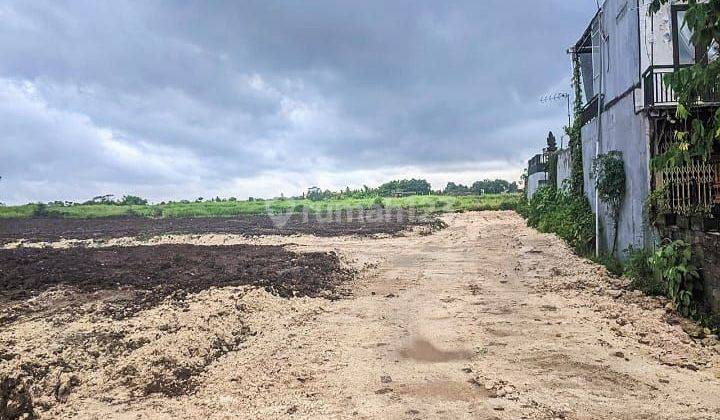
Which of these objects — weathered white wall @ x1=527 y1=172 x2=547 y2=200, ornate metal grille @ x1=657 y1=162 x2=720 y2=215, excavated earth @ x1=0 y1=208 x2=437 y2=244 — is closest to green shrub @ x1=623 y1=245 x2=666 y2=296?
ornate metal grille @ x1=657 y1=162 x2=720 y2=215

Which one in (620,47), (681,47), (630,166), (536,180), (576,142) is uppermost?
(620,47)

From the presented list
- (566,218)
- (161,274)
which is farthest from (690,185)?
(161,274)

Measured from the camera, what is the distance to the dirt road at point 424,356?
4020 mm

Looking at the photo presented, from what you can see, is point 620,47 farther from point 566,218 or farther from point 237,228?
point 237,228

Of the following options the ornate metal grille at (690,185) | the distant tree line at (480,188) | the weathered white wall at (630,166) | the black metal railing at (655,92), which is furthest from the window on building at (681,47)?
the distant tree line at (480,188)

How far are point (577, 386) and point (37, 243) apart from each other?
23.6m

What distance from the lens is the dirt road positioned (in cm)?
402

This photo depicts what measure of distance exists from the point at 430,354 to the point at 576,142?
11.2m

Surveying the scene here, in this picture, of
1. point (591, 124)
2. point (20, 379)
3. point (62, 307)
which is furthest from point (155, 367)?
point (591, 124)

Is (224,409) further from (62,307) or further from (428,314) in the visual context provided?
(62,307)

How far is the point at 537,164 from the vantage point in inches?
1005

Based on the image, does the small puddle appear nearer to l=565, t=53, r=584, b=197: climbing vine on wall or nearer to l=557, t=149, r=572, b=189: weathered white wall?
l=565, t=53, r=584, b=197: climbing vine on wall

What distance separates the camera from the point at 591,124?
12648 mm

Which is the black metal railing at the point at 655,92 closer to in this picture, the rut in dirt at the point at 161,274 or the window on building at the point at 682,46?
the window on building at the point at 682,46
